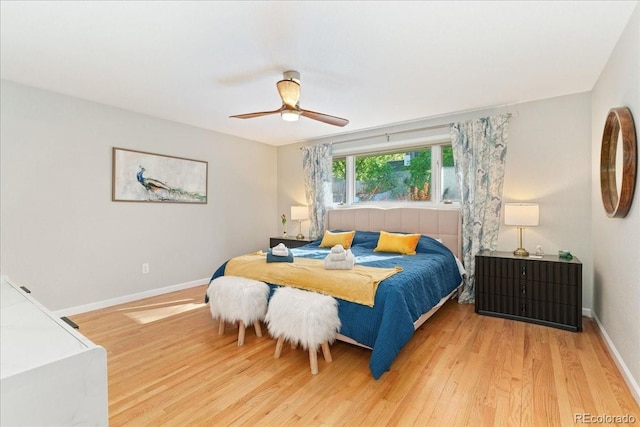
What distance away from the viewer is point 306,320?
2.28m

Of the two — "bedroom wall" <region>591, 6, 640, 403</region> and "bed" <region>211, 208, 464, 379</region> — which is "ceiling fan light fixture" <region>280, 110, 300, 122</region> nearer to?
"bed" <region>211, 208, 464, 379</region>

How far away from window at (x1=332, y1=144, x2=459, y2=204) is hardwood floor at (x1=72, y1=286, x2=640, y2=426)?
1976 millimetres

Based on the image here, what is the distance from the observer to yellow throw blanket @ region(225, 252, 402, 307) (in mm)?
2443

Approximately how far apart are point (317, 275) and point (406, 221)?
85.4 inches

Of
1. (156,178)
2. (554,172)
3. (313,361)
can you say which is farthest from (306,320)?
(554,172)

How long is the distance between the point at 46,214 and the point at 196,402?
2764 mm

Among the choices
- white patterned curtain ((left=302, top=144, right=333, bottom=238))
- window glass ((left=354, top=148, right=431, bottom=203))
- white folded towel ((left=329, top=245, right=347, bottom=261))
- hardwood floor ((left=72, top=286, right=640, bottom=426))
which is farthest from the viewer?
white patterned curtain ((left=302, top=144, right=333, bottom=238))

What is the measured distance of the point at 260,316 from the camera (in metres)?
2.79

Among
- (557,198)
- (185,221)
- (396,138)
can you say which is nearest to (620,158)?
(557,198)

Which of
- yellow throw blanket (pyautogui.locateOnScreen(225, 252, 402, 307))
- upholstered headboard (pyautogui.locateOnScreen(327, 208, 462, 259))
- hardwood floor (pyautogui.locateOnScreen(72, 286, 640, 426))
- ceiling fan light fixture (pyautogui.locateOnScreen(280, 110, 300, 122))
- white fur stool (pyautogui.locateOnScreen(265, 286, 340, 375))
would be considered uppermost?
ceiling fan light fixture (pyautogui.locateOnScreen(280, 110, 300, 122))

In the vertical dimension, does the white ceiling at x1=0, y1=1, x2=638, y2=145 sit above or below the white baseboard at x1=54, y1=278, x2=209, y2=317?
above

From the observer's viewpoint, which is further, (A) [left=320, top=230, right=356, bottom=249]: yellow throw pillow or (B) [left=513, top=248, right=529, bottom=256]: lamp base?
(A) [left=320, top=230, right=356, bottom=249]: yellow throw pillow

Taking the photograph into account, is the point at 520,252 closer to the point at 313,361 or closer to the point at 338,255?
the point at 338,255

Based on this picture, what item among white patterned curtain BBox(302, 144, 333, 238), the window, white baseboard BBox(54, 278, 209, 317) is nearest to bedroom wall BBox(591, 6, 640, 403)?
the window
